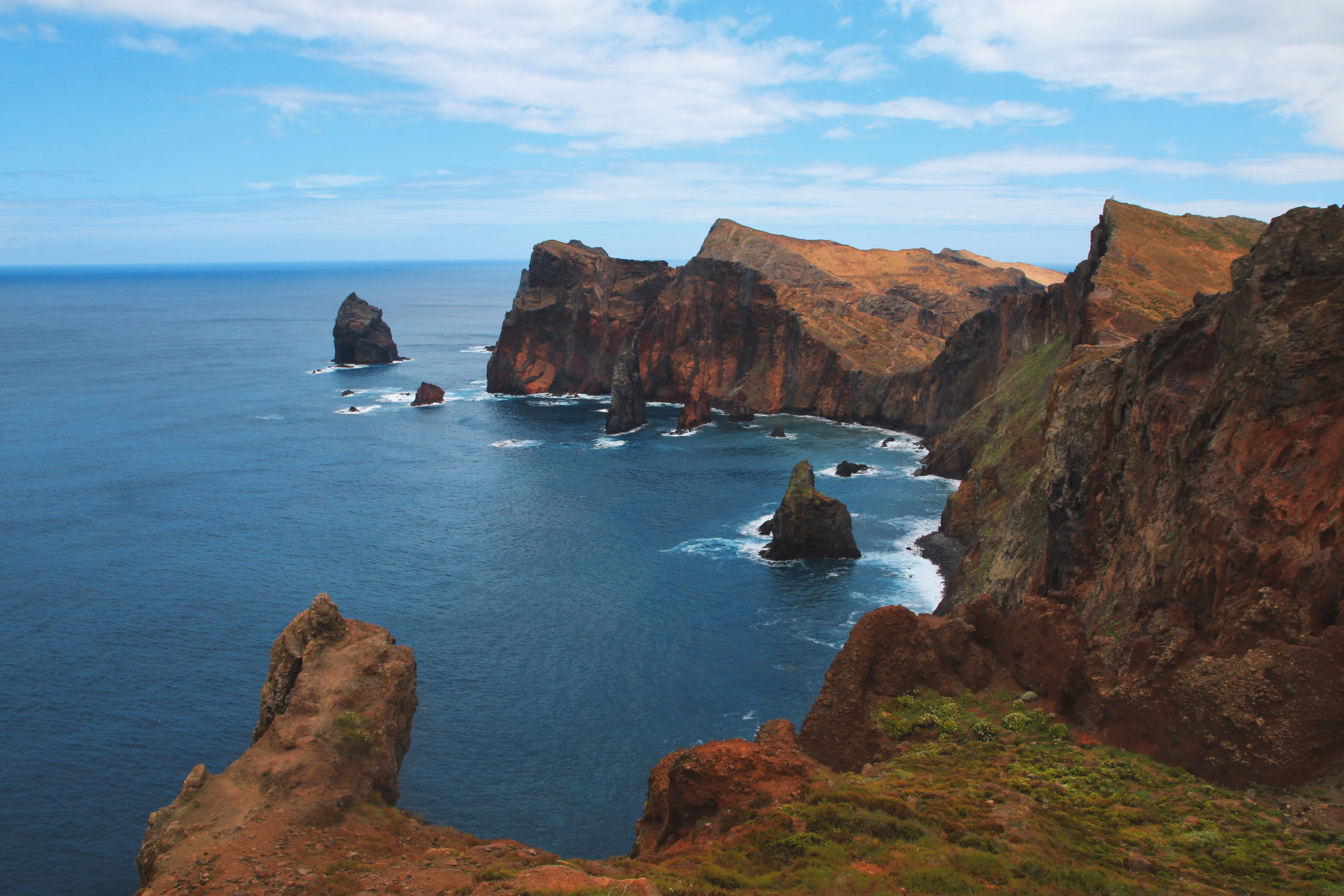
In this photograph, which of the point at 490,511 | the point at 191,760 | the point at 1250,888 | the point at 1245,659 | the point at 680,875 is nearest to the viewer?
the point at 1250,888

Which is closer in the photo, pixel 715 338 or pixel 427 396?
pixel 427 396

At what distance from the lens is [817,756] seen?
32188 millimetres

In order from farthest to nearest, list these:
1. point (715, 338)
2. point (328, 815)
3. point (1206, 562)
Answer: point (715, 338)
point (328, 815)
point (1206, 562)

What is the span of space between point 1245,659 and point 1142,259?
6992cm

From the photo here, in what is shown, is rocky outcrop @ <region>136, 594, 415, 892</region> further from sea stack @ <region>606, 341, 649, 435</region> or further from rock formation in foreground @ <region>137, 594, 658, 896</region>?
sea stack @ <region>606, 341, 649, 435</region>

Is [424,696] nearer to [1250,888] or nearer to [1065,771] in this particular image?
[1065,771]

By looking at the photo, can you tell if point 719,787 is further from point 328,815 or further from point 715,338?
point 715,338

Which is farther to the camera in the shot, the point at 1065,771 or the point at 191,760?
the point at 191,760

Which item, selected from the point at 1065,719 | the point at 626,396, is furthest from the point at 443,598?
the point at 626,396

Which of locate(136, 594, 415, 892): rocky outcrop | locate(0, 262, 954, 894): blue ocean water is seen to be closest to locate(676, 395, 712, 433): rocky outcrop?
locate(0, 262, 954, 894): blue ocean water

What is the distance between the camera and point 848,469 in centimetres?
10719

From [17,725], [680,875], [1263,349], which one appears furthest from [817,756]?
[17,725]

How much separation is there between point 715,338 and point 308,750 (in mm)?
131817

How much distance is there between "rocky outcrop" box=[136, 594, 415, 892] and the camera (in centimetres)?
3111
